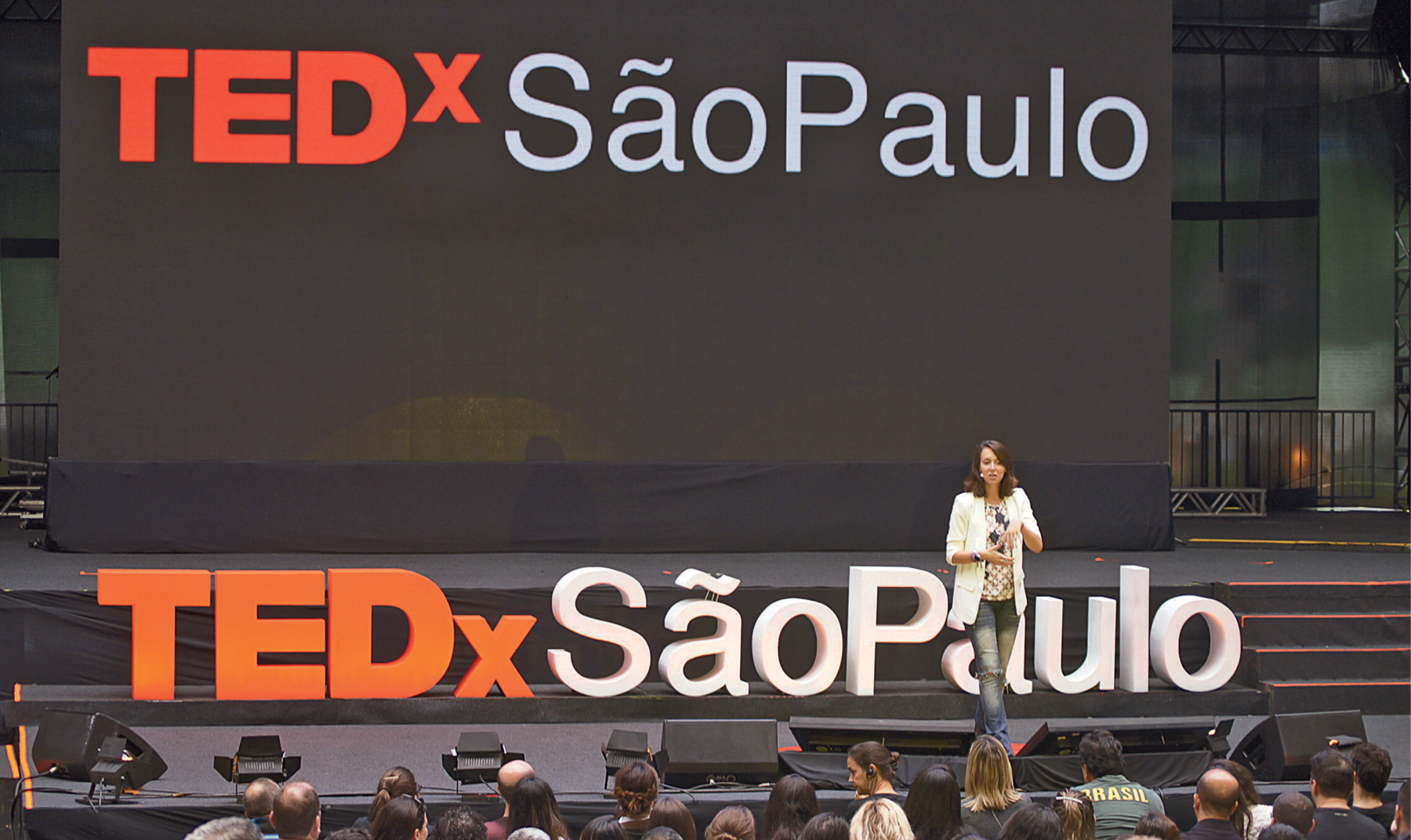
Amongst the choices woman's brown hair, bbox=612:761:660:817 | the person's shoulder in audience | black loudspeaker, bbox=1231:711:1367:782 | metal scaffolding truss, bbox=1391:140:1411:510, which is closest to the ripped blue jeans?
black loudspeaker, bbox=1231:711:1367:782

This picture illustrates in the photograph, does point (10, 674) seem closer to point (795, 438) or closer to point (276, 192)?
point (276, 192)

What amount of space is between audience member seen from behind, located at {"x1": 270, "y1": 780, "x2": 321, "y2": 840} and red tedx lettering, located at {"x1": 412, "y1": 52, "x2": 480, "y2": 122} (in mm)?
6741

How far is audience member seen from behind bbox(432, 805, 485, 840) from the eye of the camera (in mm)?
3418

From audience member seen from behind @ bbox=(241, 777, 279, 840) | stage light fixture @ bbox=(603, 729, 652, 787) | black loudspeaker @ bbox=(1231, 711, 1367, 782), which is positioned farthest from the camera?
black loudspeaker @ bbox=(1231, 711, 1367, 782)

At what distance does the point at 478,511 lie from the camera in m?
9.45

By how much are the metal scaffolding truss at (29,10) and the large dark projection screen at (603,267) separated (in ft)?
22.3

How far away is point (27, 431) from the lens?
595 inches

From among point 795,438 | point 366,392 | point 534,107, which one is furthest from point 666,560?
point 534,107

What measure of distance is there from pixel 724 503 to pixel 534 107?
10.5ft

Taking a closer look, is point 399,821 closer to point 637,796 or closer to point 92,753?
point 637,796

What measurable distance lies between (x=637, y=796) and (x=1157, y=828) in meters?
1.51

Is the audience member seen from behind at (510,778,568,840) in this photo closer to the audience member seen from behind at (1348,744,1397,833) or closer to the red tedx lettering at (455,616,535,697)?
the audience member seen from behind at (1348,744,1397,833)

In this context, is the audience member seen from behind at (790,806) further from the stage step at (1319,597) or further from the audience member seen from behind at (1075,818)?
the stage step at (1319,597)

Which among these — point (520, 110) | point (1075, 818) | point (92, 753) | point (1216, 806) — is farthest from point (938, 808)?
point (520, 110)
